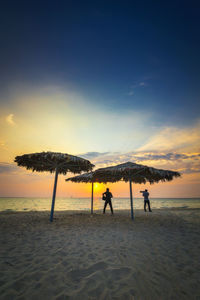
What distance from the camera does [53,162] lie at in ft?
24.9

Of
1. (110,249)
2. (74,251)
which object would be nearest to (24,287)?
(74,251)

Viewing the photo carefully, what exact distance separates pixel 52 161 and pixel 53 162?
12 cm

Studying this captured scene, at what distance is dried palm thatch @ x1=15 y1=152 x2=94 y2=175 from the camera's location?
6.93 metres

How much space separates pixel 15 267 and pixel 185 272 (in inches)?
127

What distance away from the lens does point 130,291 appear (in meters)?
2.08

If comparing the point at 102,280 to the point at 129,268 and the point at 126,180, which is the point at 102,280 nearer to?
the point at 129,268

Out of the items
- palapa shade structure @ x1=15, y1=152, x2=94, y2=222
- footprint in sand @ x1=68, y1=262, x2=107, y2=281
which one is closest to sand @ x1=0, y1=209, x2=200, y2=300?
footprint in sand @ x1=68, y1=262, x2=107, y2=281

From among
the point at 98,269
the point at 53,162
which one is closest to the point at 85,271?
the point at 98,269

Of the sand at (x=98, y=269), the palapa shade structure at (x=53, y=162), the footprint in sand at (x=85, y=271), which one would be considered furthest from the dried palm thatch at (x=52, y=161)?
the footprint in sand at (x=85, y=271)

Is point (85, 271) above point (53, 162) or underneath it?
underneath

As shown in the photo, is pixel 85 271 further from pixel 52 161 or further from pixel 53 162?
pixel 52 161

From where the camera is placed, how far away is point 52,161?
302 inches

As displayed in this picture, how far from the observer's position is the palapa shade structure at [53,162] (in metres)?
6.94

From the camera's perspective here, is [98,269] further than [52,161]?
No
